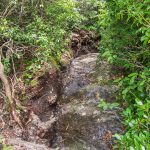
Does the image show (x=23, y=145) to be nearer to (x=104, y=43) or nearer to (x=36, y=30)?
(x=104, y=43)

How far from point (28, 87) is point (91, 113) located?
1.81 m

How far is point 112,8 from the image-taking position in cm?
448

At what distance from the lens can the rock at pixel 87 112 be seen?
478 centimetres

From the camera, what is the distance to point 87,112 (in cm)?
536

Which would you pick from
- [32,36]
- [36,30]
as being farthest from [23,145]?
[36,30]

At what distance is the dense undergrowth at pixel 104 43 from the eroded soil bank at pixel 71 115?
424mm

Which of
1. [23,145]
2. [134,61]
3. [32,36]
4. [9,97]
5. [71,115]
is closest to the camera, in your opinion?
[134,61]

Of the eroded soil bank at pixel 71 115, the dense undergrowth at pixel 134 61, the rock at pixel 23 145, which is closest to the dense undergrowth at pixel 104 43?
the dense undergrowth at pixel 134 61

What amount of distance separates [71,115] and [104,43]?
1711 mm

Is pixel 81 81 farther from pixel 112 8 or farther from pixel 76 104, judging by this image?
pixel 112 8

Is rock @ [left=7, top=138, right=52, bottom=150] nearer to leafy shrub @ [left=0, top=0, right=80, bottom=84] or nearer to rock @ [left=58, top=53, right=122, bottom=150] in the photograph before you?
rock @ [left=58, top=53, right=122, bottom=150]

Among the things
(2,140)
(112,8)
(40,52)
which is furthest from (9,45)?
(112,8)

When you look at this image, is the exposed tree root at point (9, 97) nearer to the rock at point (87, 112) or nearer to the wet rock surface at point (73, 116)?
the wet rock surface at point (73, 116)

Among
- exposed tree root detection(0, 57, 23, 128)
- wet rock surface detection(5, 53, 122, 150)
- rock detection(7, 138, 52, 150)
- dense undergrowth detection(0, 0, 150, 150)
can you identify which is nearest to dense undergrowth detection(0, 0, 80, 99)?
dense undergrowth detection(0, 0, 150, 150)
